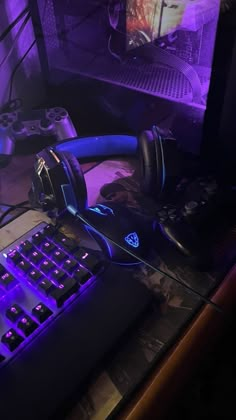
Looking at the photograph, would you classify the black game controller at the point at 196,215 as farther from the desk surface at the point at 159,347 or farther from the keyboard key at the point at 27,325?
the keyboard key at the point at 27,325

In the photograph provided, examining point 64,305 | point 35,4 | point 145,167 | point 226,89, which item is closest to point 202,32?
point 226,89

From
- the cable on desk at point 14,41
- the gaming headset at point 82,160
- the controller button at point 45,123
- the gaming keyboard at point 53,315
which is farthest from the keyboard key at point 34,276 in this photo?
the cable on desk at point 14,41

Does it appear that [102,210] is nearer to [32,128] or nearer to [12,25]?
[32,128]

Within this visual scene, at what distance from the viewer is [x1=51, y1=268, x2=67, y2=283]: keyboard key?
1.44 feet

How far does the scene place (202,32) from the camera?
561mm

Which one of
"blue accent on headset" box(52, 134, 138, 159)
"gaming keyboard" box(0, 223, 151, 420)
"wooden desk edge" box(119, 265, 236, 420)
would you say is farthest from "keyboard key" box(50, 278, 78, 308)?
"blue accent on headset" box(52, 134, 138, 159)

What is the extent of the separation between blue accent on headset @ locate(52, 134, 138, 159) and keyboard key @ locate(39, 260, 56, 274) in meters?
0.23

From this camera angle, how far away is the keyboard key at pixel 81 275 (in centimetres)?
44

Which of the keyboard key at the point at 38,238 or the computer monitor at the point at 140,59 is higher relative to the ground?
the computer monitor at the point at 140,59

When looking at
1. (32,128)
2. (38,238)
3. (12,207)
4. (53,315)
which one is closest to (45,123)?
(32,128)

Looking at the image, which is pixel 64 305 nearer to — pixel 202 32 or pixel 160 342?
pixel 160 342

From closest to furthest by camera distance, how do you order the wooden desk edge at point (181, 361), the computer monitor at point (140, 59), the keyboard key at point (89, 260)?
1. the wooden desk edge at point (181, 361)
2. the keyboard key at point (89, 260)
3. the computer monitor at point (140, 59)

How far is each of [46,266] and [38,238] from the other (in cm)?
5

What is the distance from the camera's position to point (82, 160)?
2.14 ft
